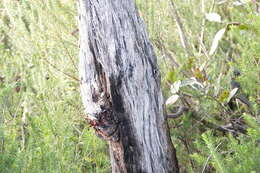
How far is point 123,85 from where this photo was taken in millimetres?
1998

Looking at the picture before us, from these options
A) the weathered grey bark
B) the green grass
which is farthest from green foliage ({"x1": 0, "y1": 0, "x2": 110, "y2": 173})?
the weathered grey bark

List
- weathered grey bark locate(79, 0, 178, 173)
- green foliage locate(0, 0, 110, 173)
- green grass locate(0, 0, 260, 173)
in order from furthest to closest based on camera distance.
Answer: green foliage locate(0, 0, 110, 173), green grass locate(0, 0, 260, 173), weathered grey bark locate(79, 0, 178, 173)

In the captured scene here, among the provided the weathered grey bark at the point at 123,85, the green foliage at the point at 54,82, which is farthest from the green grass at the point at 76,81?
the weathered grey bark at the point at 123,85

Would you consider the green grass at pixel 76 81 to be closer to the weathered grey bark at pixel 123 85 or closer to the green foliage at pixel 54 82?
the green foliage at pixel 54 82

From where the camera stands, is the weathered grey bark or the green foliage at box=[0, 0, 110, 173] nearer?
the weathered grey bark

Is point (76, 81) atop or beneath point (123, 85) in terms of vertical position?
atop

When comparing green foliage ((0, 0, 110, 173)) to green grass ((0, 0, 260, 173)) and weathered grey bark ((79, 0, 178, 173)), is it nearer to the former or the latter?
green grass ((0, 0, 260, 173))

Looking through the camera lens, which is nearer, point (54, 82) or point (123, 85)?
point (123, 85)

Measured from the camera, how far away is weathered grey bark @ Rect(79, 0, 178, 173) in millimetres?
1969

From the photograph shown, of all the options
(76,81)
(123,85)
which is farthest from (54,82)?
(123,85)

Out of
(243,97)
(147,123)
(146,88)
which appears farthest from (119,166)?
(243,97)

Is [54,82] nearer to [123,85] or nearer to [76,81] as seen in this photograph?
[76,81]

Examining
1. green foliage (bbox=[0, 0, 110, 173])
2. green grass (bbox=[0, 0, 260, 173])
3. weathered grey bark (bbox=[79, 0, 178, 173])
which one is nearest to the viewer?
weathered grey bark (bbox=[79, 0, 178, 173])

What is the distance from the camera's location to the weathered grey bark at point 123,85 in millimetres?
1969
